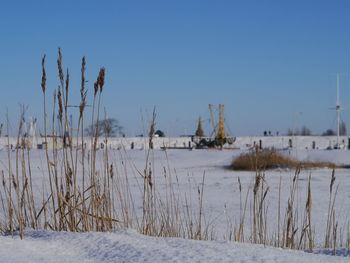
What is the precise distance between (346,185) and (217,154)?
8.37m

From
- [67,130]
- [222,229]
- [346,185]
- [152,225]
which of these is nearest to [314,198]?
[346,185]

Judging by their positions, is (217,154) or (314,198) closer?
(314,198)

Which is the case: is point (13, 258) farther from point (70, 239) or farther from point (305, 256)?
point (305, 256)

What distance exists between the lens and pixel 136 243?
1931 mm

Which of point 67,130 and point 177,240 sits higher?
point 67,130

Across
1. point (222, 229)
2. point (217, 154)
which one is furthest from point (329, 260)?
point (217, 154)

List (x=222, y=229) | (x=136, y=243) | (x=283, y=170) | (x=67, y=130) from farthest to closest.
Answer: (x=283, y=170), (x=222, y=229), (x=67, y=130), (x=136, y=243)

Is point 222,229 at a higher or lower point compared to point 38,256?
lower

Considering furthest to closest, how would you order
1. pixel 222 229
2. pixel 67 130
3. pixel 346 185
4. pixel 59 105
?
pixel 346 185, pixel 222 229, pixel 67 130, pixel 59 105

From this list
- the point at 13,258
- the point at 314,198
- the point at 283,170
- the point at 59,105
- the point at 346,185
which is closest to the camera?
the point at 13,258

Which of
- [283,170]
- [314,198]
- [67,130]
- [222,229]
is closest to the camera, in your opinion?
[67,130]

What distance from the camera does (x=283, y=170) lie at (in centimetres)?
1054

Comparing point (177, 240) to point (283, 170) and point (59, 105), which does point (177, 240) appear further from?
point (283, 170)

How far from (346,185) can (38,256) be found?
6042mm
